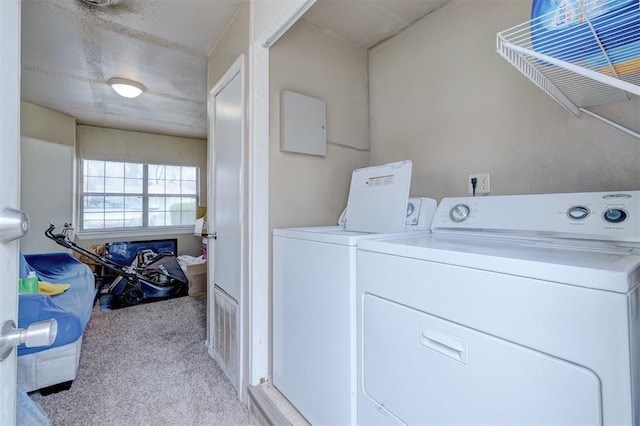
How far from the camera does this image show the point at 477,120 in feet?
5.48

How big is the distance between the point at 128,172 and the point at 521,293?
19.7 ft

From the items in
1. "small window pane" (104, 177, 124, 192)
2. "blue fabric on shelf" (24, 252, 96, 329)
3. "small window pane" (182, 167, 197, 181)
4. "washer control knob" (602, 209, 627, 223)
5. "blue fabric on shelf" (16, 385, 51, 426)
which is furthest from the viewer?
"small window pane" (182, 167, 197, 181)

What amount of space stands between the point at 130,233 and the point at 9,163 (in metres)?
5.41

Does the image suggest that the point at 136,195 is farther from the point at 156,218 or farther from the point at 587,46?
the point at 587,46

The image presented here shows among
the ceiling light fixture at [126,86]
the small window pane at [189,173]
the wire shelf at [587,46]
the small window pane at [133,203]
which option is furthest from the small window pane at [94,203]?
the wire shelf at [587,46]

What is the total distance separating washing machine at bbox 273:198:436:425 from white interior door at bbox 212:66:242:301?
428 mm

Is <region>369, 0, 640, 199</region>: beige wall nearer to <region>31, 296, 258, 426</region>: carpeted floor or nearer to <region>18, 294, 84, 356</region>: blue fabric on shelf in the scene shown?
<region>31, 296, 258, 426</region>: carpeted floor

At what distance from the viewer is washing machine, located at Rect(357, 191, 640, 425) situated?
1.97 feet

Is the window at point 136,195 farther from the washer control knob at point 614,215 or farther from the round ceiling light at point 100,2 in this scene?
the washer control knob at point 614,215

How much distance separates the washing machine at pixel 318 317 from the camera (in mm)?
1199

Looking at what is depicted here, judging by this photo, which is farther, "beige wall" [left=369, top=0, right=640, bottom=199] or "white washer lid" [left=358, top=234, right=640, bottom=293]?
"beige wall" [left=369, top=0, right=640, bottom=199]

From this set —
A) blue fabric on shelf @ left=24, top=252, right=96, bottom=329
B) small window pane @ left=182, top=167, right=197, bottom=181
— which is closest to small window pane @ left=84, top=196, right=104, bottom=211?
small window pane @ left=182, top=167, right=197, bottom=181

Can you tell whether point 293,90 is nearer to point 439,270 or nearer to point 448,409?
point 439,270

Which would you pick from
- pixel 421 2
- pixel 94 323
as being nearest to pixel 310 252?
pixel 421 2
